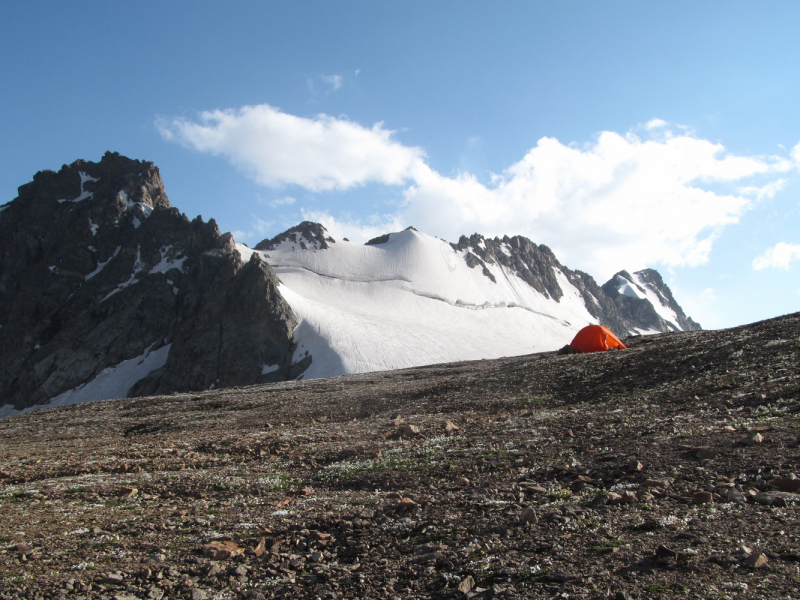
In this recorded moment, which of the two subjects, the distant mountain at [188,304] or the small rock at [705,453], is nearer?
the small rock at [705,453]

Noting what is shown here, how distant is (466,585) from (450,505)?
3894mm

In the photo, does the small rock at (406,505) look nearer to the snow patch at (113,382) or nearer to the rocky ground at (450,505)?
the rocky ground at (450,505)

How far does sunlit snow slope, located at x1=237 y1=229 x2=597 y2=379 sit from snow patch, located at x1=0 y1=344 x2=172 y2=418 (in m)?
31.2

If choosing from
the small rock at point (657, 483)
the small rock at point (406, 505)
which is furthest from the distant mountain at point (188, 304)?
the small rock at point (657, 483)

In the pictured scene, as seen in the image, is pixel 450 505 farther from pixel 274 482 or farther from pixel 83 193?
pixel 83 193

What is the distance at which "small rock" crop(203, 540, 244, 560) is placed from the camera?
9.46 m

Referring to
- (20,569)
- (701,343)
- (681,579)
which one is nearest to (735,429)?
(681,579)

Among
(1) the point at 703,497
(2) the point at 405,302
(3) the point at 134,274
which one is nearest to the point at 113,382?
(3) the point at 134,274

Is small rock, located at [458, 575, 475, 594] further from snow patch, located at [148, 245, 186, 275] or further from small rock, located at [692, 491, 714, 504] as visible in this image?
snow patch, located at [148, 245, 186, 275]

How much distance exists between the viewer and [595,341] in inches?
1925

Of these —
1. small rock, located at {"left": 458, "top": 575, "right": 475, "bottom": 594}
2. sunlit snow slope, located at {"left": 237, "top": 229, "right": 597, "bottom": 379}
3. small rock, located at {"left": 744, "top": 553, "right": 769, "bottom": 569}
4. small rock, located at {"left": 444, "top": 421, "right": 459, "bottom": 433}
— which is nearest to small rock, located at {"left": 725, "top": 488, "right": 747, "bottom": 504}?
small rock, located at {"left": 744, "top": 553, "right": 769, "bottom": 569}

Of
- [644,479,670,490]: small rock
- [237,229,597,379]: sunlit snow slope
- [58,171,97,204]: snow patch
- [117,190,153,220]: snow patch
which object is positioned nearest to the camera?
[644,479,670,490]: small rock

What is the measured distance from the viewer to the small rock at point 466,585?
7.67 meters

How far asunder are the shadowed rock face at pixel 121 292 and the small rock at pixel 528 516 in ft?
288
